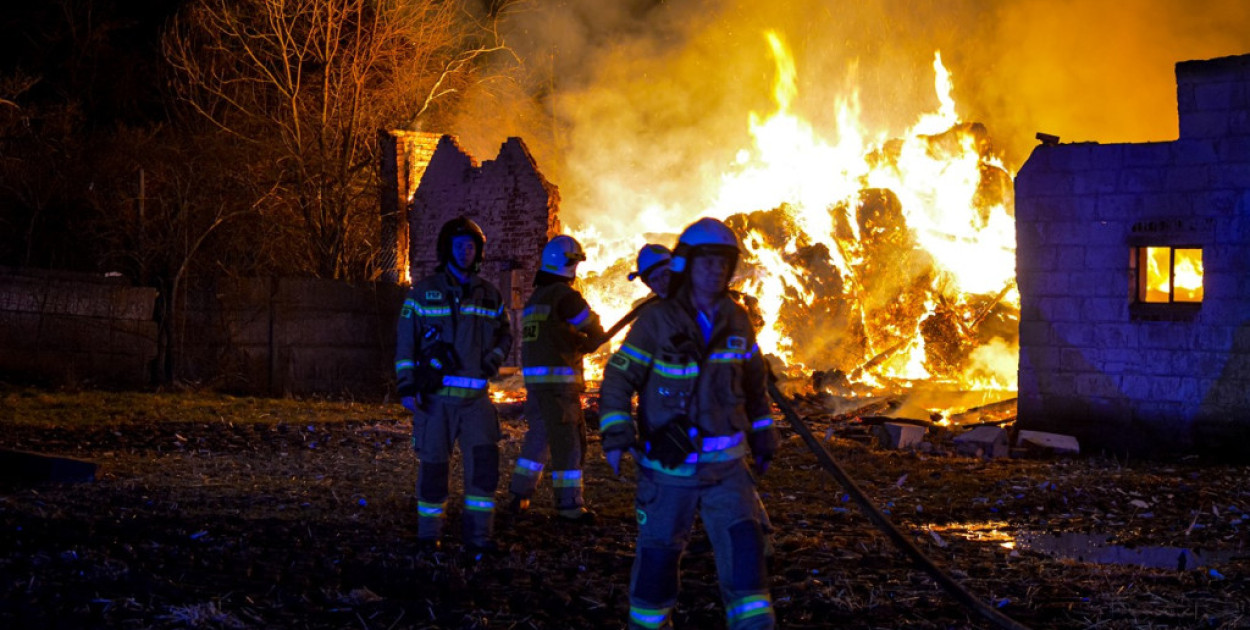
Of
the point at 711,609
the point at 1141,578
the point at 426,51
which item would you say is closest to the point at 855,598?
the point at 711,609

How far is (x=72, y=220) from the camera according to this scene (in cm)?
1833

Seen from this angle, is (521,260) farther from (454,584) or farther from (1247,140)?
(454,584)

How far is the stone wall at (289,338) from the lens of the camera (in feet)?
50.5

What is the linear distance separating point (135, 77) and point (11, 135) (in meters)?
7.96

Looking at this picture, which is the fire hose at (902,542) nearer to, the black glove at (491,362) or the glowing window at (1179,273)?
the black glove at (491,362)

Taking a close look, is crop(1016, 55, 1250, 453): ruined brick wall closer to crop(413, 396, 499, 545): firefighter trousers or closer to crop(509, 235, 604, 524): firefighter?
crop(509, 235, 604, 524): firefighter

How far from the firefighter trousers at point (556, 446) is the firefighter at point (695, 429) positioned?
2.92 meters

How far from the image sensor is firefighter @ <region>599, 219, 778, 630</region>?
4312 mm

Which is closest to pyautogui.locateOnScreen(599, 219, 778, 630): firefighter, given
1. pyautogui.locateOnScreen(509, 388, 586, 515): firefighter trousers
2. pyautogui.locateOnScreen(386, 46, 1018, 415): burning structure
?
pyautogui.locateOnScreen(509, 388, 586, 515): firefighter trousers

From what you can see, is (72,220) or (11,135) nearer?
(72,220)

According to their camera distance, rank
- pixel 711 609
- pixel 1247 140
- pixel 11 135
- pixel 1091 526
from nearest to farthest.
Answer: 1. pixel 711 609
2. pixel 1091 526
3. pixel 1247 140
4. pixel 11 135

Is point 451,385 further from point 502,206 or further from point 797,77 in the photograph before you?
point 797,77

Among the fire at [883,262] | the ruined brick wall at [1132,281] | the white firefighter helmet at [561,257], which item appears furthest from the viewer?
the fire at [883,262]

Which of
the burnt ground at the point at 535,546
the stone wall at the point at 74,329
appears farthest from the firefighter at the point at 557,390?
the stone wall at the point at 74,329
